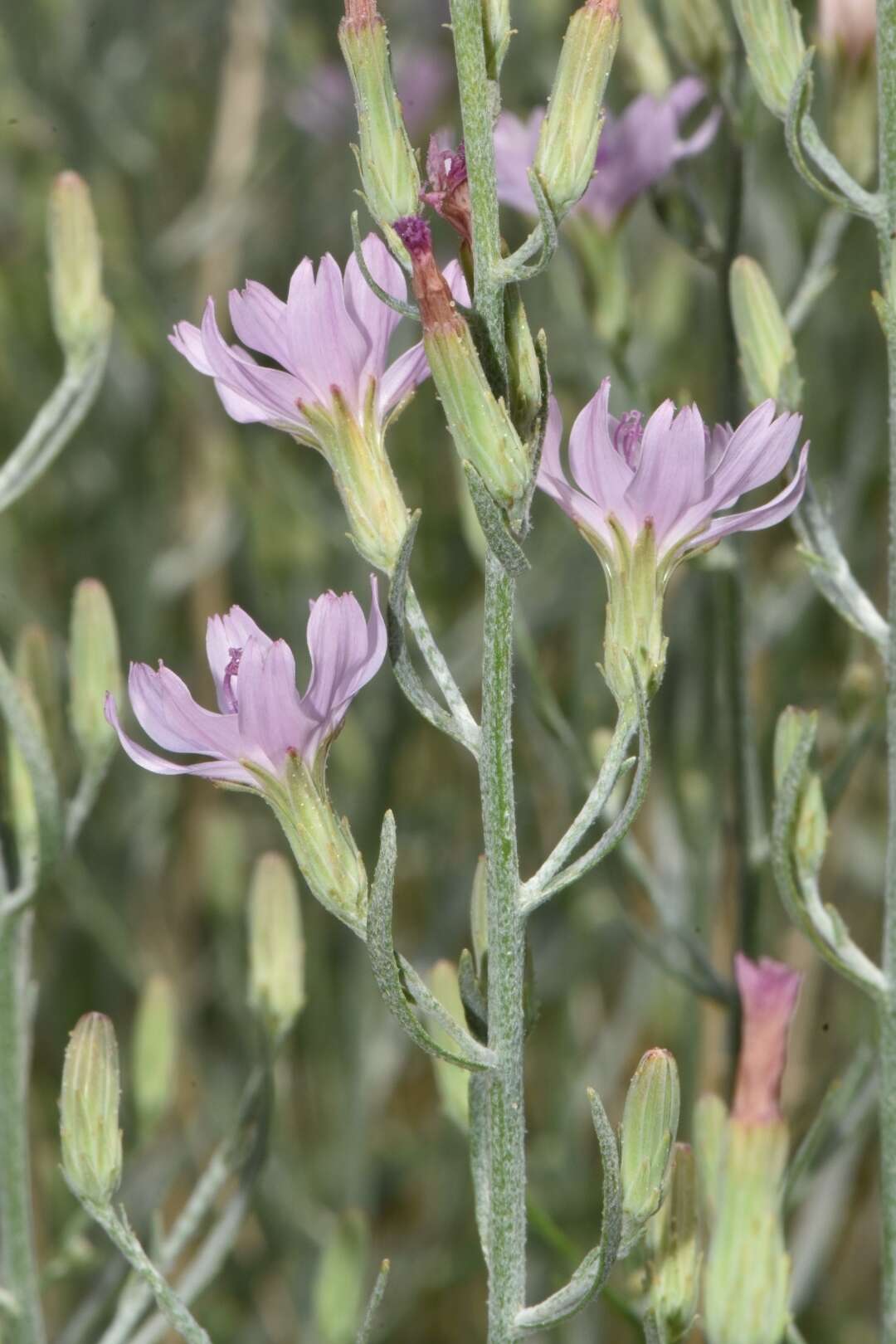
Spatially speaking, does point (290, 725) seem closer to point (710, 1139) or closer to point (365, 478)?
point (365, 478)

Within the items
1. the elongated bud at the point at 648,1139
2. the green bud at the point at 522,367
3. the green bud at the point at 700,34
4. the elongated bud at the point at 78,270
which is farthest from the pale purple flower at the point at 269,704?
the green bud at the point at 700,34

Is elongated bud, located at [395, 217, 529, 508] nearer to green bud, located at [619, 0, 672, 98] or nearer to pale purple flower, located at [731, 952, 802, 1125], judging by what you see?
pale purple flower, located at [731, 952, 802, 1125]

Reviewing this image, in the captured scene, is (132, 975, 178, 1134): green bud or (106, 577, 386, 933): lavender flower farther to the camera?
(132, 975, 178, 1134): green bud

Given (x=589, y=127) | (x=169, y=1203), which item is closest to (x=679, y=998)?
(x=169, y=1203)

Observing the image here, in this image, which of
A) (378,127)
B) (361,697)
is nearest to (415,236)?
(378,127)

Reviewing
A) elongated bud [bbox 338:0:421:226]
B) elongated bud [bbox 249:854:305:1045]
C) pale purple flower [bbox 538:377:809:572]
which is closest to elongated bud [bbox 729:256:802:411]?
pale purple flower [bbox 538:377:809:572]
